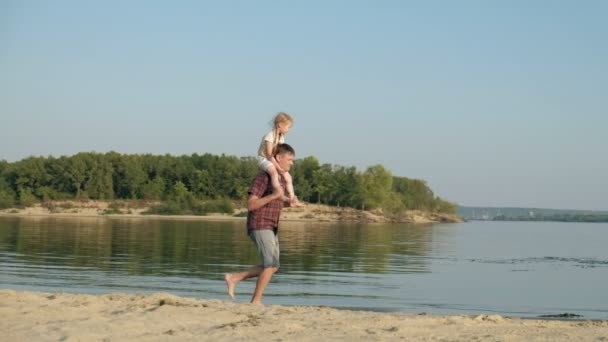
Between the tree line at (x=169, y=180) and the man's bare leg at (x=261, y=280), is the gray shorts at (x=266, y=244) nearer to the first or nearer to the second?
the man's bare leg at (x=261, y=280)

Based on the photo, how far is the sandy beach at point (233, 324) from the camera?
7.30m

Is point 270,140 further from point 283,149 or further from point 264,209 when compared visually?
point 264,209

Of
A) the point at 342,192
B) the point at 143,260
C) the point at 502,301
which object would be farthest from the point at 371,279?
the point at 342,192

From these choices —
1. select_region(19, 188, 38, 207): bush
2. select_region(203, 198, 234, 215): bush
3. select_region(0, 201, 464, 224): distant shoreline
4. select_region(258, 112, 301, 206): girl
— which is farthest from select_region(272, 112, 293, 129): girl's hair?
select_region(19, 188, 38, 207): bush

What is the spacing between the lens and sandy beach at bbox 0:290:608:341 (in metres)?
7.30

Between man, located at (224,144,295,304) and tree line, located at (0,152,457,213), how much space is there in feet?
331

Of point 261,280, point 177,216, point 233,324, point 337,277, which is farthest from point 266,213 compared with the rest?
point 177,216

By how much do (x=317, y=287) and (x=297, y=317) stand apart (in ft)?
28.4

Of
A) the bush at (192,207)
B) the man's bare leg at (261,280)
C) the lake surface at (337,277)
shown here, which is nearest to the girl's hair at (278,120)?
the man's bare leg at (261,280)

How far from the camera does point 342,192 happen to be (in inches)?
4811

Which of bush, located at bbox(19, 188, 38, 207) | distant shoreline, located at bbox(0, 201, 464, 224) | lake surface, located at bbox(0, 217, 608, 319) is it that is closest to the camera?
lake surface, located at bbox(0, 217, 608, 319)

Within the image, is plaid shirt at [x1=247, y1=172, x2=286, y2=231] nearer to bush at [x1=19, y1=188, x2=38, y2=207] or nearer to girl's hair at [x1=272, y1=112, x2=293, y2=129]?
girl's hair at [x1=272, y1=112, x2=293, y2=129]

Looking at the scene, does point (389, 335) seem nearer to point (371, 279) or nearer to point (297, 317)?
point (297, 317)

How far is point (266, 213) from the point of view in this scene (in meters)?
9.71
